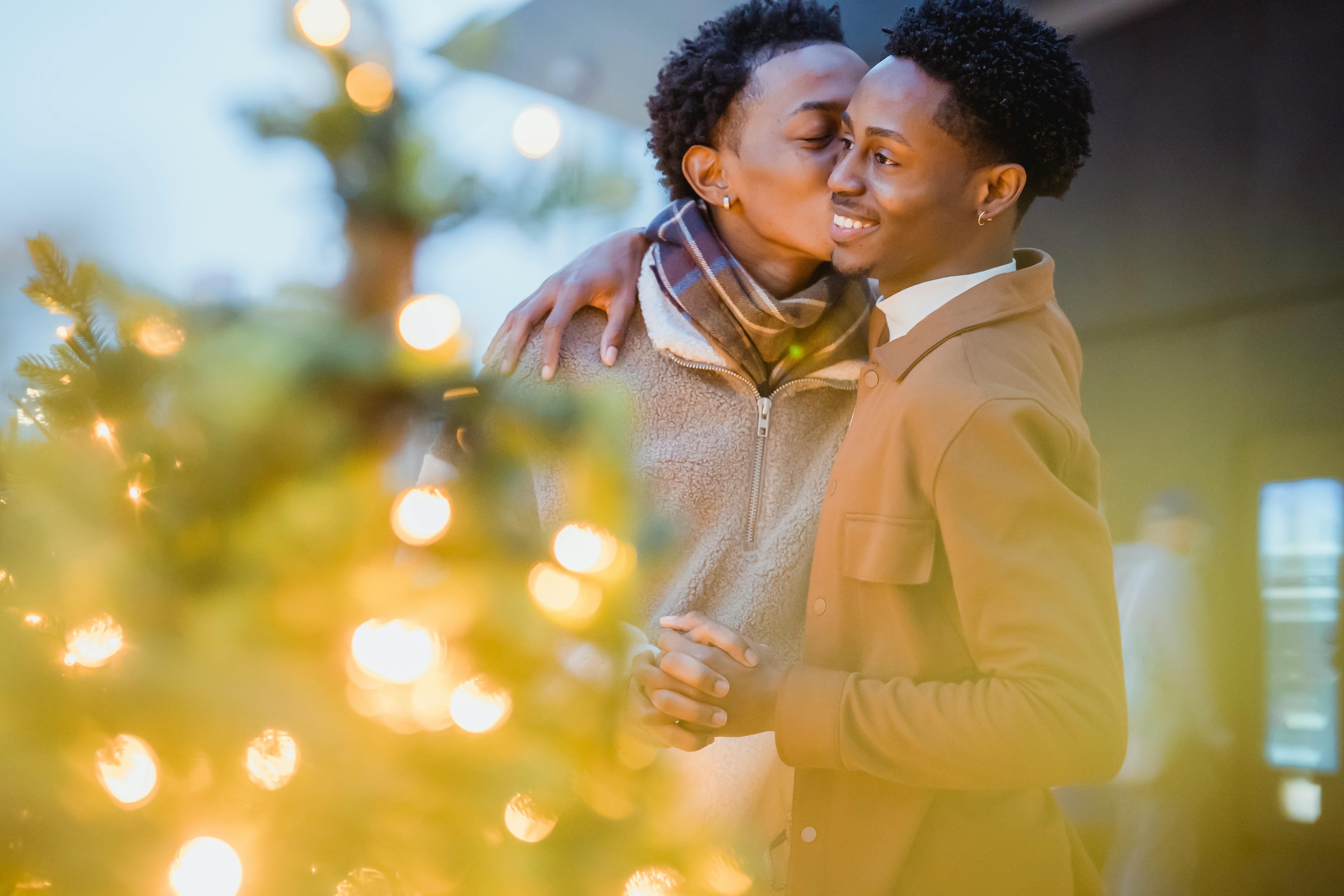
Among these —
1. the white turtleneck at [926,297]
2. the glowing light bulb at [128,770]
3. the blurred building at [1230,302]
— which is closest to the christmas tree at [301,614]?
the glowing light bulb at [128,770]

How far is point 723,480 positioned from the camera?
3.51 ft

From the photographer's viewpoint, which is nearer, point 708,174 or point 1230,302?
point 708,174

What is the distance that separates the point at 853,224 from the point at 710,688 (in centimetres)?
46

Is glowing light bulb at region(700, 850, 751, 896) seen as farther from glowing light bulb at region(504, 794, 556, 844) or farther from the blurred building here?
the blurred building

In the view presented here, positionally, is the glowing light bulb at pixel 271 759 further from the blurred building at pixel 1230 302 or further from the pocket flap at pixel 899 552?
the blurred building at pixel 1230 302

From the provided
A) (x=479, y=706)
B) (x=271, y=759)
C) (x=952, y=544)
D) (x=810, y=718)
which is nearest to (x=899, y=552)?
(x=952, y=544)

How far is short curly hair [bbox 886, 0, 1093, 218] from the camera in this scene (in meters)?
0.84

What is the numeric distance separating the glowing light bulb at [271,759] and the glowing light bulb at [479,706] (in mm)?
97

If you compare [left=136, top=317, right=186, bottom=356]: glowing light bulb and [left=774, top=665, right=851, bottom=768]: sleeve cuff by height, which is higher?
[left=136, top=317, right=186, bottom=356]: glowing light bulb

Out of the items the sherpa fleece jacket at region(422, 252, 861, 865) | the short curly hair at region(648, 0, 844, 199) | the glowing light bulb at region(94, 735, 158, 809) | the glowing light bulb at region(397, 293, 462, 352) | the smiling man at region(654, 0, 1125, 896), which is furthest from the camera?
the short curly hair at region(648, 0, 844, 199)

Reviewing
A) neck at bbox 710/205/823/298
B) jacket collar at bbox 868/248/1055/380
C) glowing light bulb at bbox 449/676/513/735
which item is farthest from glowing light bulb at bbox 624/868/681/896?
neck at bbox 710/205/823/298

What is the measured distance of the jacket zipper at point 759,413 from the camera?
1060 millimetres

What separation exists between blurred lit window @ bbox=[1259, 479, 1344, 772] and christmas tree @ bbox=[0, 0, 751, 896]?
320 centimetres

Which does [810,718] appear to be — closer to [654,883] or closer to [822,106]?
[654,883]
